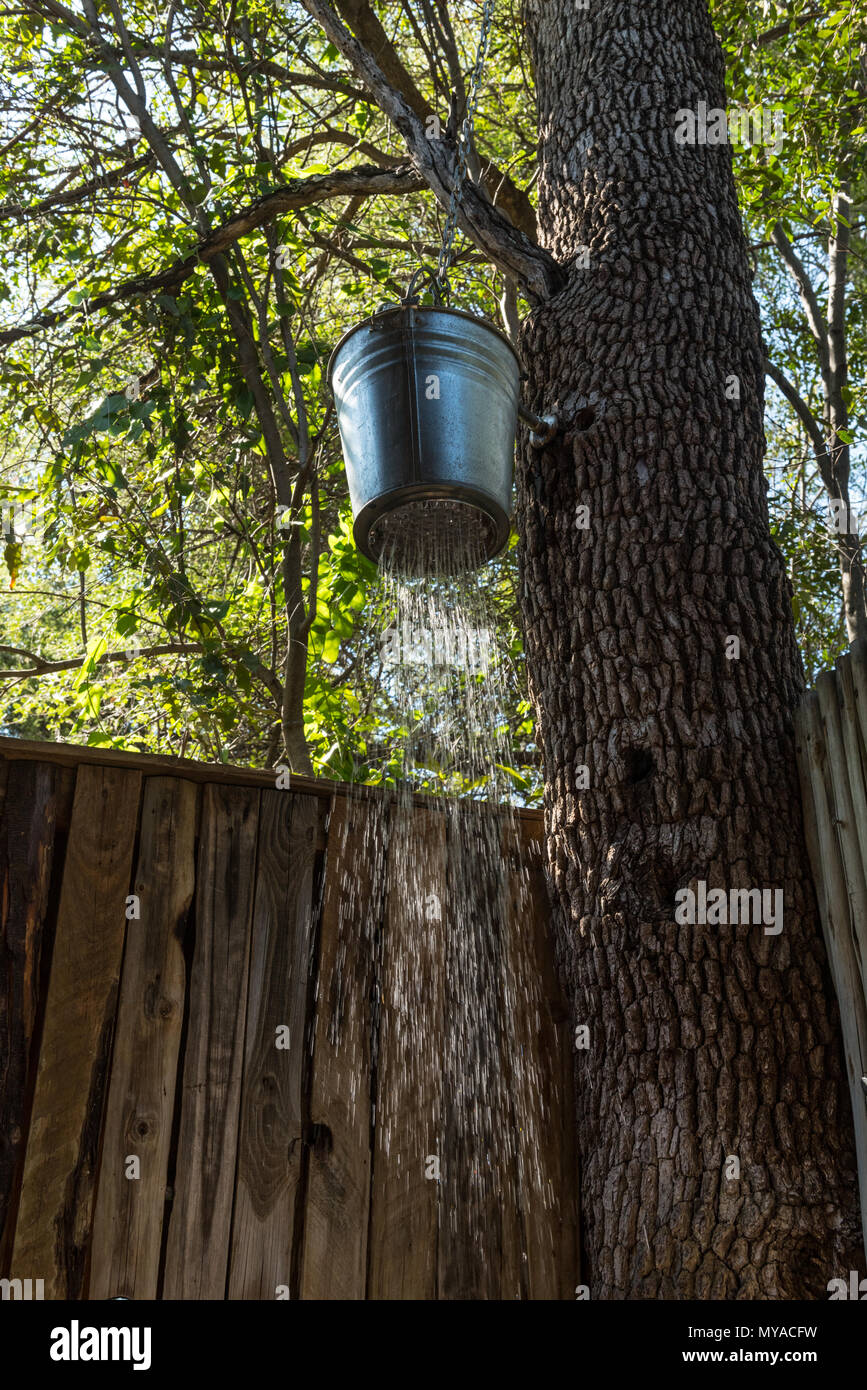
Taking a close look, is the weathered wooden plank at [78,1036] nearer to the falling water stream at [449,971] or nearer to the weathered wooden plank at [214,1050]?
the weathered wooden plank at [214,1050]

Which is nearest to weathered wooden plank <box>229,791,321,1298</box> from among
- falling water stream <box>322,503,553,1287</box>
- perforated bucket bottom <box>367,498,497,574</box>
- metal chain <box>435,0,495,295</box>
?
falling water stream <box>322,503,553,1287</box>

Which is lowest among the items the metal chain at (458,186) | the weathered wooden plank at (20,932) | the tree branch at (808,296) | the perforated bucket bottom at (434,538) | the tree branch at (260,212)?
the weathered wooden plank at (20,932)

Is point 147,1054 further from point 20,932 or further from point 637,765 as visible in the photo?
point 637,765

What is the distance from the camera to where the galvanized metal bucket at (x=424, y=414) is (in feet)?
7.29

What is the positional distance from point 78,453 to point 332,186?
1068 millimetres

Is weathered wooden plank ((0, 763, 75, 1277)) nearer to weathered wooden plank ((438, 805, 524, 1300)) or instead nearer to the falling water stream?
the falling water stream

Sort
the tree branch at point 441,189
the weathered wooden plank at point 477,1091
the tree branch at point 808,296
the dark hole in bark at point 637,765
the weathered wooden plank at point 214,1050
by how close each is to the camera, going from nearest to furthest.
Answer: the weathered wooden plank at point 214,1050
the weathered wooden plank at point 477,1091
the dark hole in bark at point 637,765
the tree branch at point 441,189
the tree branch at point 808,296

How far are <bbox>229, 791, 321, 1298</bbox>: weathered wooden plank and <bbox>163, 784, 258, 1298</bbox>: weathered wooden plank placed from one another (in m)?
0.02

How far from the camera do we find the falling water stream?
2.38 meters

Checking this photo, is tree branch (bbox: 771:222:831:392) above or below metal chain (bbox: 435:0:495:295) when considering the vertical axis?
above

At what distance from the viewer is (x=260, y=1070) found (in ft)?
7.50

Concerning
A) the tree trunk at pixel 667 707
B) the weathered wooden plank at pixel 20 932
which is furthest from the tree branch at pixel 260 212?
the weathered wooden plank at pixel 20 932

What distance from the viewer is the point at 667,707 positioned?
8.07ft
